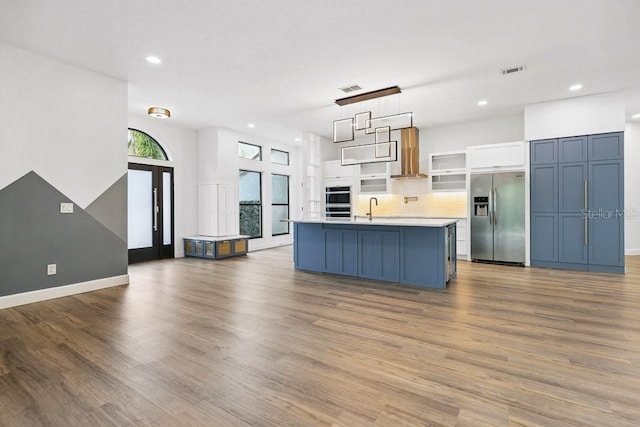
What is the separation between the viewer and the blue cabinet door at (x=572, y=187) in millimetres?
5602

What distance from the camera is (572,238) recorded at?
568 centimetres

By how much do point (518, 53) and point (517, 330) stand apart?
334 cm

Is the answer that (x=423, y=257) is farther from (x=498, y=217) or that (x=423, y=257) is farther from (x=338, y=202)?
(x=338, y=202)

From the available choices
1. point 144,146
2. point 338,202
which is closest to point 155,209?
point 144,146

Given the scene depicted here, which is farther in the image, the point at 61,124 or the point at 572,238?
the point at 572,238

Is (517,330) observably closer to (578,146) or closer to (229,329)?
(229,329)

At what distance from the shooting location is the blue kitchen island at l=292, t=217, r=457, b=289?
14.5ft

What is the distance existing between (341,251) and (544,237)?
386 cm

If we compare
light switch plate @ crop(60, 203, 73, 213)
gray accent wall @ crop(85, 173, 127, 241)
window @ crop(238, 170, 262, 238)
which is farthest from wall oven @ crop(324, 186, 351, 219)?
light switch plate @ crop(60, 203, 73, 213)

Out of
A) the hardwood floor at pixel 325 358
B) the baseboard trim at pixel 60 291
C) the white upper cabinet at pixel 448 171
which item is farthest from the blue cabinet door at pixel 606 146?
the baseboard trim at pixel 60 291

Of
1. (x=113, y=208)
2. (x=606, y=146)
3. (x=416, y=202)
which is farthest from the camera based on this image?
(x=416, y=202)

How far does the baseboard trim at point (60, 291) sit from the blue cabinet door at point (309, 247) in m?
2.75

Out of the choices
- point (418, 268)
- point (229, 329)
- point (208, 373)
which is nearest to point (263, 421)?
point (208, 373)

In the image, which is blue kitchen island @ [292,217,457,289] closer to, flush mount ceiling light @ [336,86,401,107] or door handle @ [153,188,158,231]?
flush mount ceiling light @ [336,86,401,107]
